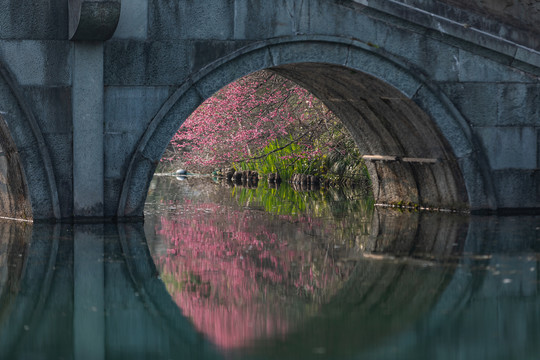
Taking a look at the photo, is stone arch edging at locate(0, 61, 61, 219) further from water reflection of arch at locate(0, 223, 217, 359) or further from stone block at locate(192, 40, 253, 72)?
stone block at locate(192, 40, 253, 72)

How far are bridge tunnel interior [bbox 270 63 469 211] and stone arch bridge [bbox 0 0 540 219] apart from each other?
34 millimetres

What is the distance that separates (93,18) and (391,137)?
4.19 meters

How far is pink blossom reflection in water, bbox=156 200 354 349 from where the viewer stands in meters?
4.65

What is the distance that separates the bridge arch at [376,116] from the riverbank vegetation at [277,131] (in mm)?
3574

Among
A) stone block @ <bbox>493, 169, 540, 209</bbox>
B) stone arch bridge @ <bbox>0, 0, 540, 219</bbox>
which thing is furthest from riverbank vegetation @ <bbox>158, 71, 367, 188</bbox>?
stone block @ <bbox>493, 169, 540, 209</bbox>

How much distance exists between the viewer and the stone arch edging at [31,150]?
8.24 meters

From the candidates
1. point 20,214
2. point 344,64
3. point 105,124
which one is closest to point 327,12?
point 344,64

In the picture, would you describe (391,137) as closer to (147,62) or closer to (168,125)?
(168,125)

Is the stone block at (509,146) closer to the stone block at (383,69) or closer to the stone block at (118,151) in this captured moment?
the stone block at (383,69)

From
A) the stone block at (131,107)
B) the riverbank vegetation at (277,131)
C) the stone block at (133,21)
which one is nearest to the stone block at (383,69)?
the stone block at (131,107)

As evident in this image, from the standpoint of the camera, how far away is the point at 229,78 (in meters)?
8.78

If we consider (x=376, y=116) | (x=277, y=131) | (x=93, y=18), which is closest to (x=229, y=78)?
(x=93, y=18)

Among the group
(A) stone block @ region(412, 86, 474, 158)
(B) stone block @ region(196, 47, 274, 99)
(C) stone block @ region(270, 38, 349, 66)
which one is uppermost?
(C) stone block @ region(270, 38, 349, 66)

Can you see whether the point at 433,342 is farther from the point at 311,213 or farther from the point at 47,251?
the point at 311,213
